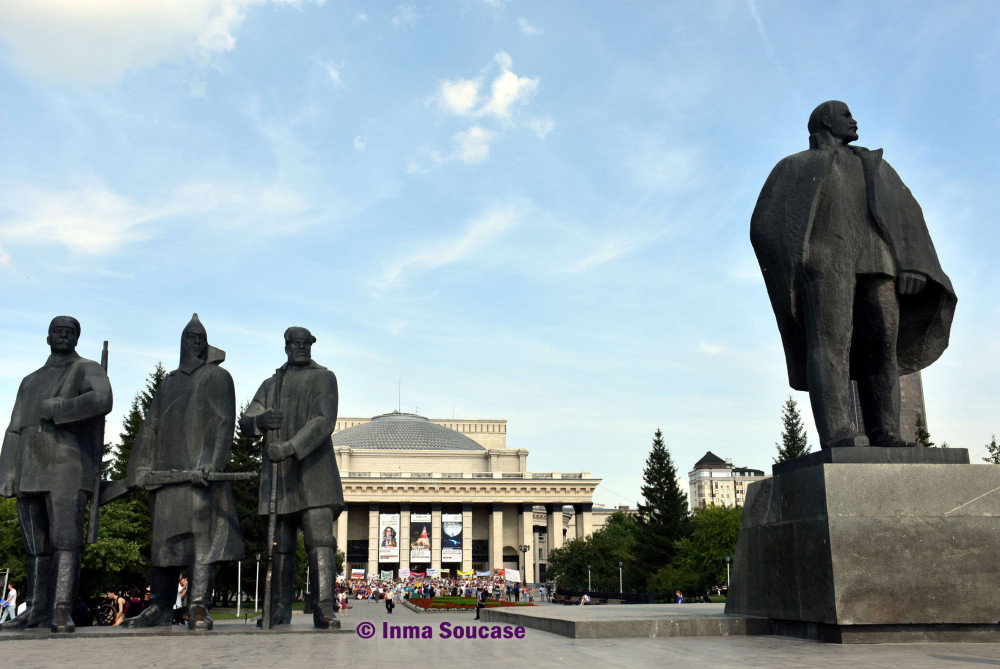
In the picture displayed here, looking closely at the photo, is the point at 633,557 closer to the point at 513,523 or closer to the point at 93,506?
the point at 513,523

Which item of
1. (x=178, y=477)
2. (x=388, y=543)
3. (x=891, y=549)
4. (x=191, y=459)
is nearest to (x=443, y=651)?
(x=178, y=477)

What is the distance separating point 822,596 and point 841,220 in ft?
10.9

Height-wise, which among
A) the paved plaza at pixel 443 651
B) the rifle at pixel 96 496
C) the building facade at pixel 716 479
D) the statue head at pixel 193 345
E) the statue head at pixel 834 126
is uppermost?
the building facade at pixel 716 479

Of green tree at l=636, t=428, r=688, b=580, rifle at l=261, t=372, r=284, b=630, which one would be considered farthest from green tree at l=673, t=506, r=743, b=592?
rifle at l=261, t=372, r=284, b=630

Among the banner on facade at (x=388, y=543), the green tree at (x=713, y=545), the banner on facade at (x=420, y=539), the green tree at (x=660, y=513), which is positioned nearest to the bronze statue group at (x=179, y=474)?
the green tree at (x=713, y=545)

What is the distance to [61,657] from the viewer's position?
5.38m

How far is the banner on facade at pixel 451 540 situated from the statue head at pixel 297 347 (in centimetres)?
7228

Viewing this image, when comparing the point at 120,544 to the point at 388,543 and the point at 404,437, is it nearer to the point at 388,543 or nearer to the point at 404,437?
the point at 388,543

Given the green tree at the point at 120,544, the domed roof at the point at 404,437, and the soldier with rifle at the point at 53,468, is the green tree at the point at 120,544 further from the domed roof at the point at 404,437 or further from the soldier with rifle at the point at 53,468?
the domed roof at the point at 404,437

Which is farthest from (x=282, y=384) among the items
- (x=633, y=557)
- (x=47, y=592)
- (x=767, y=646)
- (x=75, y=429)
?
(x=633, y=557)

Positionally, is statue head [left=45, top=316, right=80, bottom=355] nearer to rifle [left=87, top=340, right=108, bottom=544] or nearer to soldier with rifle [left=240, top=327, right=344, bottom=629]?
rifle [left=87, top=340, right=108, bottom=544]

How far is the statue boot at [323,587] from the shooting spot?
7.58 m

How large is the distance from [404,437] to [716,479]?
263 feet

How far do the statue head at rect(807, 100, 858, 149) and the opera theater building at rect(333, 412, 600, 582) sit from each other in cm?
7427
